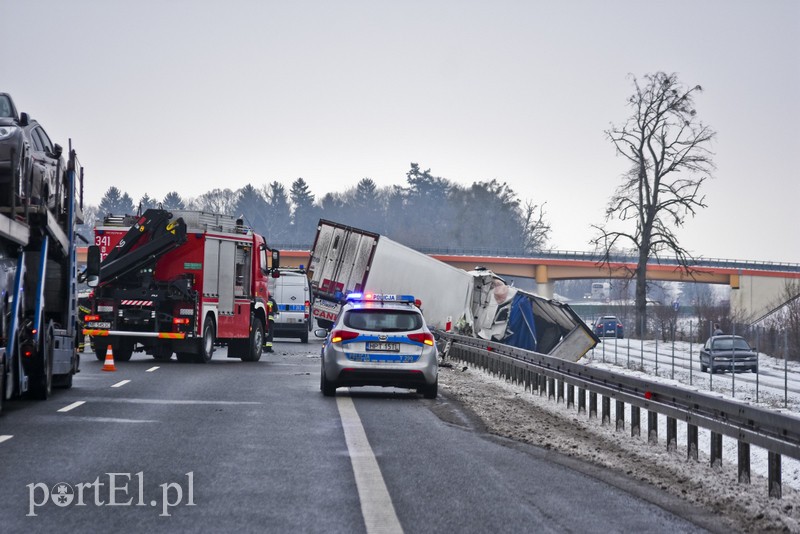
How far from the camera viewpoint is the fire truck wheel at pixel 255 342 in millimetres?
28375

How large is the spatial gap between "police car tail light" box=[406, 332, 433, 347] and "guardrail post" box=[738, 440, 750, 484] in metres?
7.93

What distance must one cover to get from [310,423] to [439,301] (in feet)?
81.7

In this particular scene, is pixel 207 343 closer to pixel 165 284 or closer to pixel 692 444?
pixel 165 284

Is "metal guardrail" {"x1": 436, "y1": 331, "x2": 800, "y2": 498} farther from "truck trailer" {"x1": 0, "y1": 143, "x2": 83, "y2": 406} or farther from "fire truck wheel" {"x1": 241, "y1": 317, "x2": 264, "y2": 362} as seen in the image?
"fire truck wheel" {"x1": 241, "y1": 317, "x2": 264, "y2": 362}

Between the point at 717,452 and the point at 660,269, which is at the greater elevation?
the point at 660,269

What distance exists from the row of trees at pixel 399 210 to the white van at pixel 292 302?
334 feet

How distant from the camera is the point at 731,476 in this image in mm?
9820

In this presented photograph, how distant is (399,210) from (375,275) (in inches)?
5421

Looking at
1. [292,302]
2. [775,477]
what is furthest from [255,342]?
[775,477]

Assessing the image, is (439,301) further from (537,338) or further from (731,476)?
(731,476)

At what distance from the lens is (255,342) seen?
28625 mm

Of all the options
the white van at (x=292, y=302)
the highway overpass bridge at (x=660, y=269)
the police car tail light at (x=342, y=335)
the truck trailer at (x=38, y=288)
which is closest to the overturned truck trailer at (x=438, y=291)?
the white van at (x=292, y=302)

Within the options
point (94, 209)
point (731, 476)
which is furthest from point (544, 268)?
point (94, 209)

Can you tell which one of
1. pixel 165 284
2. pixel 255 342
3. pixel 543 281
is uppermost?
pixel 543 281
